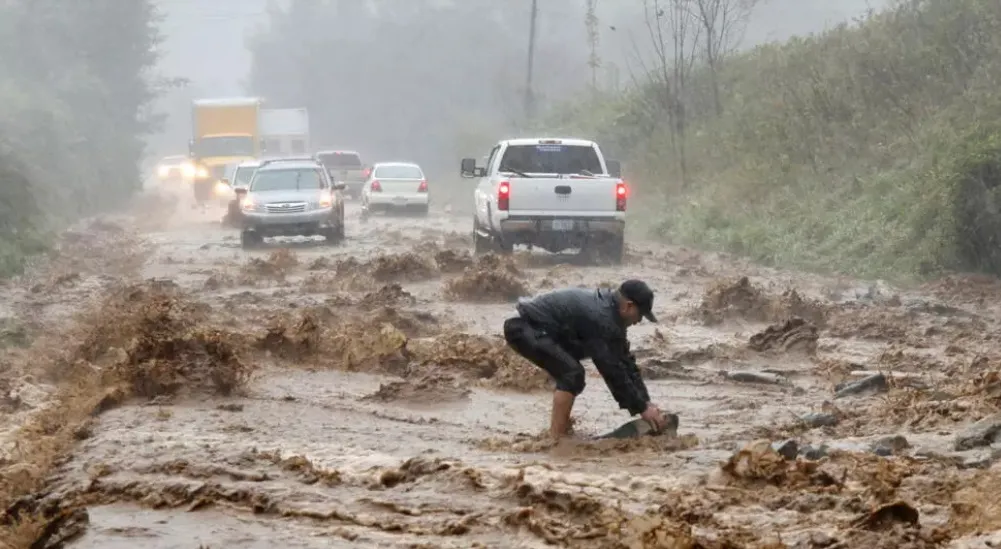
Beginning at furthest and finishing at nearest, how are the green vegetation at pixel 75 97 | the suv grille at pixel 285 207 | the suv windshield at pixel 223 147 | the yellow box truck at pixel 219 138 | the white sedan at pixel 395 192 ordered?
1. the suv windshield at pixel 223 147
2. the yellow box truck at pixel 219 138
3. the green vegetation at pixel 75 97
4. the white sedan at pixel 395 192
5. the suv grille at pixel 285 207

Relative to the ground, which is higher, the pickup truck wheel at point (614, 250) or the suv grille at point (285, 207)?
the suv grille at point (285, 207)

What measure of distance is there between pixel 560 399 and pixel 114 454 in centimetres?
255

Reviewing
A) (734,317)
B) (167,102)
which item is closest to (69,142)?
(734,317)

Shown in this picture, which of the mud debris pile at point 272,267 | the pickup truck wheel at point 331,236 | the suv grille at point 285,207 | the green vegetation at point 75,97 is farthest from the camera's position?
the green vegetation at point 75,97

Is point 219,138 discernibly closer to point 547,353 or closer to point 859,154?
point 859,154

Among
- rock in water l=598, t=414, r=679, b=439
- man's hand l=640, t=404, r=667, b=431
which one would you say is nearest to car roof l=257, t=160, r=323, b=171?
rock in water l=598, t=414, r=679, b=439

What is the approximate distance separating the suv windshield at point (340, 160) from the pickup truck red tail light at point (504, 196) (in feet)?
89.4

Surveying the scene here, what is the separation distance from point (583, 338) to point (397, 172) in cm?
2957

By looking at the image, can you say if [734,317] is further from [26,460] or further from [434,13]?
[434,13]

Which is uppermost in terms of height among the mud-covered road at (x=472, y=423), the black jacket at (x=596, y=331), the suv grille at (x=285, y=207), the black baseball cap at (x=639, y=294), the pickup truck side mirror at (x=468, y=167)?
the pickup truck side mirror at (x=468, y=167)

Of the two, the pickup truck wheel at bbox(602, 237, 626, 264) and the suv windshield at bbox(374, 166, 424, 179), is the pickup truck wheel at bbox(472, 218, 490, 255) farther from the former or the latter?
the suv windshield at bbox(374, 166, 424, 179)

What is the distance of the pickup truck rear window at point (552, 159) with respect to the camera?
69.6ft

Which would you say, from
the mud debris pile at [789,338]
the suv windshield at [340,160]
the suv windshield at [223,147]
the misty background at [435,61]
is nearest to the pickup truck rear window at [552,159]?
the mud debris pile at [789,338]

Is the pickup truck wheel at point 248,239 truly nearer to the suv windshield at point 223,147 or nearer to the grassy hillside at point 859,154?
the grassy hillside at point 859,154
